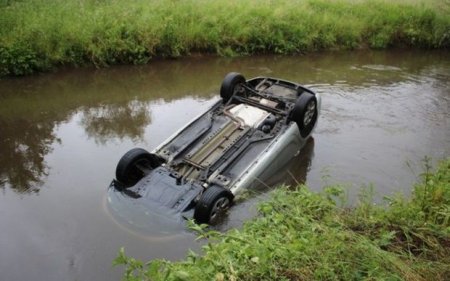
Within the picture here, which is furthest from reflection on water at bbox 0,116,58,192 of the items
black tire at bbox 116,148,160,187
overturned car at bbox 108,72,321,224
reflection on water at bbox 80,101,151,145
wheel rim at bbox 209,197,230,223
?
wheel rim at bbox 209,197,230,223

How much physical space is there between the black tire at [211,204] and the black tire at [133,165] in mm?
1297

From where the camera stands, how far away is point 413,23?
16172 millimetres

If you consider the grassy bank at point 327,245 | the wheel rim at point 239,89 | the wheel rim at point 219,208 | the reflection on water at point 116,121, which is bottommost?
the wheel rim at point 219,208

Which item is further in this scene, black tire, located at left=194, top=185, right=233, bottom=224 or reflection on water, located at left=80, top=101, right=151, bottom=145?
reflection on water, located at left=80, top=101, right=151, bottom=145

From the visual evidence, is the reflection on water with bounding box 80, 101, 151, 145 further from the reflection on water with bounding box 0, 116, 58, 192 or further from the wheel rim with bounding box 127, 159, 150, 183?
the wheel rim with bounding box 127, 159, 150, 183

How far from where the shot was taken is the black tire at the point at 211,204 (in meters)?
6.05

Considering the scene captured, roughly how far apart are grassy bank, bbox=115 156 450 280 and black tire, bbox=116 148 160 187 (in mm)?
2317

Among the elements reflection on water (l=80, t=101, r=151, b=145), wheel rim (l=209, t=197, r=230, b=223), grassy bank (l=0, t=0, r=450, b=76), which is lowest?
wheel rim (l=209, t=197, r=230, b=223)

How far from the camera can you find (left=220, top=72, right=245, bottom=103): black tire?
884 centimetres

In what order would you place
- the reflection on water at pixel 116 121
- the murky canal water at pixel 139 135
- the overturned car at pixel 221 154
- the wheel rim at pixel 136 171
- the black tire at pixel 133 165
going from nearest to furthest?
the murky canal water at pixel 139 135 < the overturned car at pixel 221 154 < the black tire at pixel 133 165 < the wheel rim at pixel 136 171 < the reflection on water at pixel 116 121

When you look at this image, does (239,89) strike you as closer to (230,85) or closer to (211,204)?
(230,85)

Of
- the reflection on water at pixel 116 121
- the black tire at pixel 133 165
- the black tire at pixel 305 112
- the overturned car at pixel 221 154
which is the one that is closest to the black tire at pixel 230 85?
the overturned car at pixel 221 154

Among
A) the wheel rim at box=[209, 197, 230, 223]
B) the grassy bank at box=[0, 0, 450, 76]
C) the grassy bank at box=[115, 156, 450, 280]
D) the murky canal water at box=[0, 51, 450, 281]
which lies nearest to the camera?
the grassy bank at box=[115, 156, 450, 280]

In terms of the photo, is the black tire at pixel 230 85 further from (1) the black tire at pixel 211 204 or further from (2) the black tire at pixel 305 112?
(1) the black tire at pixel 211 204
